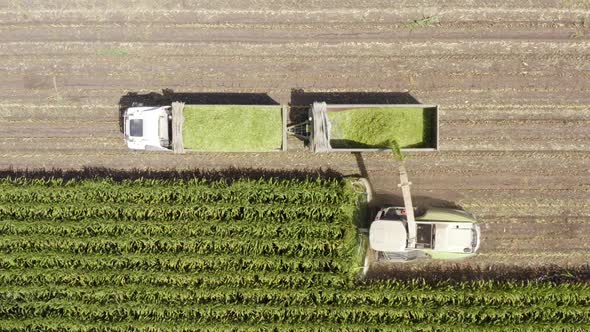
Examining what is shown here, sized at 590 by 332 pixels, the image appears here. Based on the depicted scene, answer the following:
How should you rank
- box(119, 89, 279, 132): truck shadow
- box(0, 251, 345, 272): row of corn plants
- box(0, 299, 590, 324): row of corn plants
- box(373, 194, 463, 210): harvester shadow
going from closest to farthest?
box(0, 299, 590, 324): row of corn plants, box(0, 251, 345, 272): row of corn plants, box(373, 194, 463, 210): harvester shadow, box(119, 89, 279, 132): truck shadow

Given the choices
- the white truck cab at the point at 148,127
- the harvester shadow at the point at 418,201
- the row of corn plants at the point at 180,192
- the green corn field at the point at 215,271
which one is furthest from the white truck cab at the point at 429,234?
the white truck cab at the point at 148,127

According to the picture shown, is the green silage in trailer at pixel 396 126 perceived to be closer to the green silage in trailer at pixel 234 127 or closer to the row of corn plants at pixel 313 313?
the green silage in trailer at pixel 234 127

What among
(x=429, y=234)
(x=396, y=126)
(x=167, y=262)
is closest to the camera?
(x=429, y=234)

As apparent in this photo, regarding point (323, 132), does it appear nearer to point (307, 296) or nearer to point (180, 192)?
point (180, 192)

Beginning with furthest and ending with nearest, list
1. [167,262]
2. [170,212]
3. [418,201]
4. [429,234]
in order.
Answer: [418,201]
[170,212]
[167,262]
[429,234]

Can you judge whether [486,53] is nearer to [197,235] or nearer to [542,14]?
[542,14]

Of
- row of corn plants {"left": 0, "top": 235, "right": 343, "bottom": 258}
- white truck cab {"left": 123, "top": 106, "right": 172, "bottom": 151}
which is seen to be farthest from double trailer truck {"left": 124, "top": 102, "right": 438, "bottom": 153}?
row of corn plants {"left": 0, "top": 235, "right": 343, "bottom": 258}

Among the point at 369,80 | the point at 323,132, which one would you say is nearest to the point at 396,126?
the point at 369,80

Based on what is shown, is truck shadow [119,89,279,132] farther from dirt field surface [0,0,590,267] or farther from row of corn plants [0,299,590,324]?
row of corn plants [0,299,590,324]
